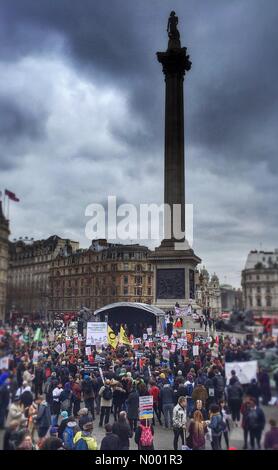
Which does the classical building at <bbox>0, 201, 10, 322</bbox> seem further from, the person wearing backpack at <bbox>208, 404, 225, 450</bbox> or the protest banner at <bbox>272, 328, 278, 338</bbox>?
the protest banner at <bbox>272, 328, 278, 338</bbox>

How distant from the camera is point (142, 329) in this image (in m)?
26.9

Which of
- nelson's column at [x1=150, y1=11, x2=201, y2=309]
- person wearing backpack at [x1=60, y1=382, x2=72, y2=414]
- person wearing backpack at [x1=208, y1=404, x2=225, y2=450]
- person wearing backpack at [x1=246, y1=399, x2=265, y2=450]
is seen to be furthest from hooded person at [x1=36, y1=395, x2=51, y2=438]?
nelson's column at [x1=150, y1=11, x2=201, y2=309]

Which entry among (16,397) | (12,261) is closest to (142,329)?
(12,261)

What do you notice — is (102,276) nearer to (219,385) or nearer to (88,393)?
(88,393)

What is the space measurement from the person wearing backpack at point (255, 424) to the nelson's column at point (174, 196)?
24580mm

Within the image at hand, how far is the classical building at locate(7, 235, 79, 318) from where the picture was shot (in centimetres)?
1132

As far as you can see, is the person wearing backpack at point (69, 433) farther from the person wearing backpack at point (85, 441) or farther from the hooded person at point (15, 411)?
the hooded person at point (15, 411)

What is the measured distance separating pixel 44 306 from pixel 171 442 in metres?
5.36

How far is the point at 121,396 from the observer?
45.2ft

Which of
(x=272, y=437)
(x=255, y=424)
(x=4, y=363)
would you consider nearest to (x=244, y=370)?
(x=255, y=424)

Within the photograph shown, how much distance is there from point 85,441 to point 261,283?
17.2ft

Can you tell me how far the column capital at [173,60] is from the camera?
3872cm

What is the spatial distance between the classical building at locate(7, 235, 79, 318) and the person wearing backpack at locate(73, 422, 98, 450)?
3.28m
